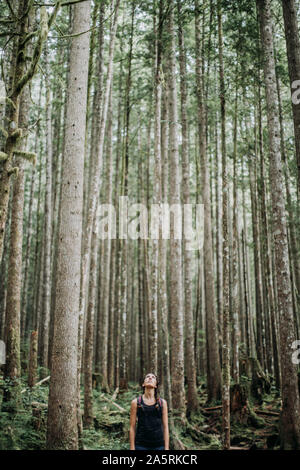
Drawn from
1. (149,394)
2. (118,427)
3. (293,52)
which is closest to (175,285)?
(118,427)

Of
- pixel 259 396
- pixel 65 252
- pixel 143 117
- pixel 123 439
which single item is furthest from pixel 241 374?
pixel 143 117

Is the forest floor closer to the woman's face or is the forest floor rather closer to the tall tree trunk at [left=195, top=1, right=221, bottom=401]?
the tall tree trunk at [left=195, top=1, right=221, bottom=401]

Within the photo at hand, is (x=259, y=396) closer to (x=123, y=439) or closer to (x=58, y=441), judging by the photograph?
(x=123, y=439)

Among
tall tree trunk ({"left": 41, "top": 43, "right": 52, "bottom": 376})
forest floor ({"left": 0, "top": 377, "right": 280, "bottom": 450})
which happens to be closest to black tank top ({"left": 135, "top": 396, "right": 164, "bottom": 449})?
forest floor ({"left": 0, "top": 377, "right": 280, "bottom": 450})

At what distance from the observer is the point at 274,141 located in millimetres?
6359

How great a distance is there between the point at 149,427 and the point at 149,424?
3 cm

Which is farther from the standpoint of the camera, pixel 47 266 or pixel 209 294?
pixel 47 266

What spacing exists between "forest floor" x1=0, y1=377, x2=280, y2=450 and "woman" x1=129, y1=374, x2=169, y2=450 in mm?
1628

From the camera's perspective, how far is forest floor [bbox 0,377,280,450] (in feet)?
15.2

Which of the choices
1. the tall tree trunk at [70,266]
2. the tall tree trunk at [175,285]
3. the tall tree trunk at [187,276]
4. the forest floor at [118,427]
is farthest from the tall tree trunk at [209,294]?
the tall tree trunk at [70,266]

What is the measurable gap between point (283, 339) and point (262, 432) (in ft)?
8.44

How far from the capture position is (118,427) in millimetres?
6965

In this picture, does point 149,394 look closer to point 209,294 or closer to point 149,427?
point 149,427

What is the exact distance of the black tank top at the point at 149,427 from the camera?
3.62 metres
